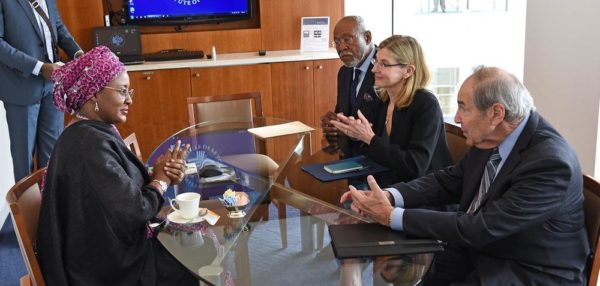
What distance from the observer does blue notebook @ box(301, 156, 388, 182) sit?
87.8 inches

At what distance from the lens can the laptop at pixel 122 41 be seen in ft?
14.4

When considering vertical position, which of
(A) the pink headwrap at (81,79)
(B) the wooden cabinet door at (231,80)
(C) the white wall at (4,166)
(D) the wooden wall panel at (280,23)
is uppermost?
(D) the wooden wall panel at (280,23)

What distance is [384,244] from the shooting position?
1555 mm

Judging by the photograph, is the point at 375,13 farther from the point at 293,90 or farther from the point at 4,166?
the point at 4,166

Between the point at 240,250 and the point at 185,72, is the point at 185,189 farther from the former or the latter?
the point at 185,72

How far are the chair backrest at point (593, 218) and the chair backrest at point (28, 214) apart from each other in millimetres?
1544

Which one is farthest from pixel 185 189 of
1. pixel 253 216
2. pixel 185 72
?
pixel 185 72

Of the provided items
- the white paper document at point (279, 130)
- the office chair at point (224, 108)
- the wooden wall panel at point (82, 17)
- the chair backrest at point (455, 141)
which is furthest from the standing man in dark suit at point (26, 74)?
the chair backrest at point (455, 141)

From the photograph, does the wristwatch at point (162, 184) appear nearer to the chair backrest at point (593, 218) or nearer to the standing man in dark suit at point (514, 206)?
the standing man in dark suit at point (514, 206)

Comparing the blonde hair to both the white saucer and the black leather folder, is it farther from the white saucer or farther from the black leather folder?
the white saucer

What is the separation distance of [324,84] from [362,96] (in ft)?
5.88

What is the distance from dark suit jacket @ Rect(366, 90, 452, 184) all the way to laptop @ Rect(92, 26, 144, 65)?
8.86 feet

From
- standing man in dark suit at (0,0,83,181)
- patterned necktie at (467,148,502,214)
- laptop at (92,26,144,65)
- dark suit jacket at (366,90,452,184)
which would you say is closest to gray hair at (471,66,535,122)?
patterned necktie at (467,148,502,214)

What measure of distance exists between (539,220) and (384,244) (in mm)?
427
